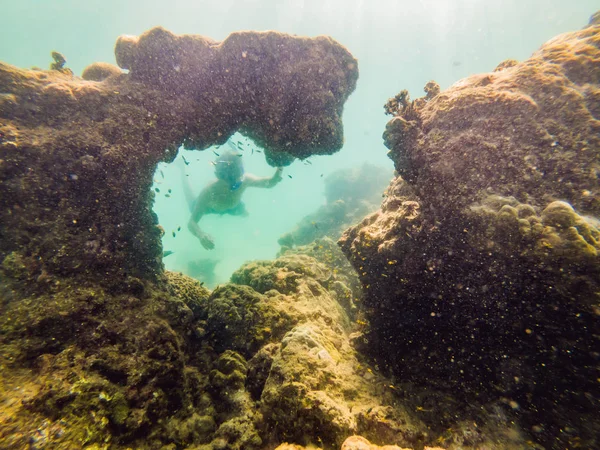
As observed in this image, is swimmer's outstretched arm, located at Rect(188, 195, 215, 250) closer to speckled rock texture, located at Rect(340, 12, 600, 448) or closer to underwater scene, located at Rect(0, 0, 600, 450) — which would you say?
underwater scene, located at Rect(0, 0, 600, 450)

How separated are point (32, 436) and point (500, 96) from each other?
292 inches

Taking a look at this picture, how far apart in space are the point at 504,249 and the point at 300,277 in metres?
4.06

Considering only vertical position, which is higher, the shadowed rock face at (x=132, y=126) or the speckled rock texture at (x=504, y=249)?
the shadowed rock face at (x=132, y=126)

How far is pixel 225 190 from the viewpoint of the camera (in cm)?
1627

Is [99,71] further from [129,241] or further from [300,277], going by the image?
[300,277]

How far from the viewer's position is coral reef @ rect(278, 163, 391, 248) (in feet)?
62.2

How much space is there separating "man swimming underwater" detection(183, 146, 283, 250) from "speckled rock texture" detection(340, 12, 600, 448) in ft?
35.5

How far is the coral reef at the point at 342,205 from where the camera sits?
19.0 meters


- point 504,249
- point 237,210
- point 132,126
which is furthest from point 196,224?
point 504,249

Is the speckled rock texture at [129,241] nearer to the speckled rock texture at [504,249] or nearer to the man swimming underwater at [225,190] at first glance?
the speckled rock texture at [504,249]

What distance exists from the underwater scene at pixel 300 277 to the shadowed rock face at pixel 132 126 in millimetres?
34

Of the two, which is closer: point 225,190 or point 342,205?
point 225,190

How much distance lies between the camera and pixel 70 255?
4344 millimetres

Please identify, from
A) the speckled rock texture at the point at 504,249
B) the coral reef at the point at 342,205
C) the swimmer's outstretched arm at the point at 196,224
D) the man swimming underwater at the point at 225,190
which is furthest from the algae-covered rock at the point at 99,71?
the coral reef at the point at 342,205
